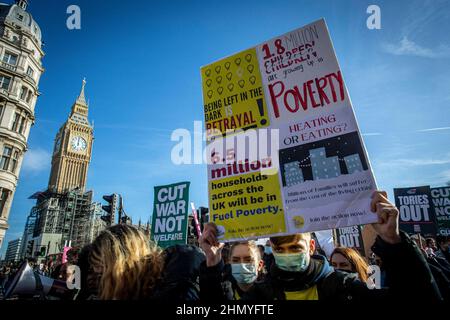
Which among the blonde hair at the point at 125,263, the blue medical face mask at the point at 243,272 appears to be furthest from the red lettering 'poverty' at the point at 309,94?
the blue medical face mask at the point at 243,272

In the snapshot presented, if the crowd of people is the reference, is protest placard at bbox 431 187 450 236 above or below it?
above

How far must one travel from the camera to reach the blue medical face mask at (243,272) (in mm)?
3684

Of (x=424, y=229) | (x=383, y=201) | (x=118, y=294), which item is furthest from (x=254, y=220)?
(x=424, y=229)

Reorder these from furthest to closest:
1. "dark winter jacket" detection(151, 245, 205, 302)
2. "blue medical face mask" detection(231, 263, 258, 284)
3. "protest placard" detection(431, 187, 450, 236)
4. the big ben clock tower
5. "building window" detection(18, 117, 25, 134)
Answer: the big ben clock tower → "building window" detection(18, 117, 25, 134) → "protest placard" detection(431, 187, 450, 236) → "blue medical face mask" detection(231, 263, 258, 284) → "dark winter jacket" detection(151, 245, 205, 302)

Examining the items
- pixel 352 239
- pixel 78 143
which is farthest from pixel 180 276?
pixel 78 143

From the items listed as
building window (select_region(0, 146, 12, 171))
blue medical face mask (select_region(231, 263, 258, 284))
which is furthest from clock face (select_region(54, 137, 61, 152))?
blue medical face mask (select_region(231, 263, 258, 284))

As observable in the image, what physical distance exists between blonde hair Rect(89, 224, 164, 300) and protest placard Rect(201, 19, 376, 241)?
2.13 ft

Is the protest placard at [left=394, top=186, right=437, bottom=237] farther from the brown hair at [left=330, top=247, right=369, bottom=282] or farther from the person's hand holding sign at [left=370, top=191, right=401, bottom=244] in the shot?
the person's hand holding sign at [left=370, top=191, right=401, bottom=244]

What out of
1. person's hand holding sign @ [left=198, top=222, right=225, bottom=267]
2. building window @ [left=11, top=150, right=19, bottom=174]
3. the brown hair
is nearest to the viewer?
person's hand holding sign @ [left=198, top=222, right=225, bottom=267]

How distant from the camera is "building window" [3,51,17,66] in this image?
1080 inches

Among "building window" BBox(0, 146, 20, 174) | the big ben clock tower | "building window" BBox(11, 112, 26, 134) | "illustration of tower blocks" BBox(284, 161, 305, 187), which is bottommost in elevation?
"illustration of tower blocks" BBox(284, 161, 305, 187)

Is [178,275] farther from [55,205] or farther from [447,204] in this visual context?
[55,205]

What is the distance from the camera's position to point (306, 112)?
2305mm

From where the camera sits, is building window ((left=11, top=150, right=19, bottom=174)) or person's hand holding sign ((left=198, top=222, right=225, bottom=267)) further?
building window ((left=11, top=150, right=19, bottom=174))
